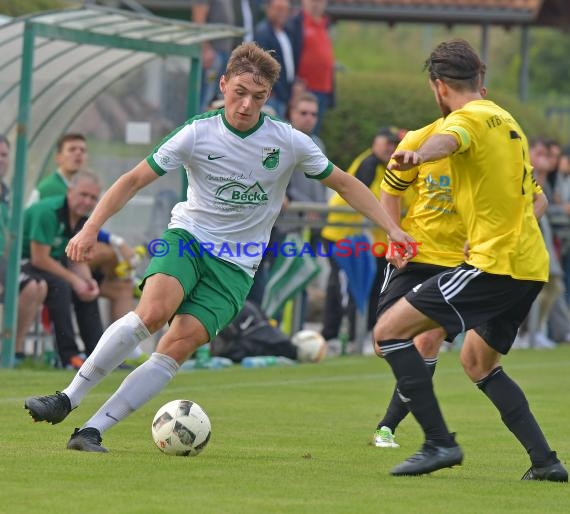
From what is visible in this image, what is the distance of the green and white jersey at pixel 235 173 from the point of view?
8234 millimetres

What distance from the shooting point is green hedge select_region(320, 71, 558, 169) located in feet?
83.5

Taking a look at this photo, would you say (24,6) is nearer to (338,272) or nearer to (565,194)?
(338,272)

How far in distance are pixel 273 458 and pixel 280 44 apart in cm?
1076

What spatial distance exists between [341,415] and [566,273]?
10641mm

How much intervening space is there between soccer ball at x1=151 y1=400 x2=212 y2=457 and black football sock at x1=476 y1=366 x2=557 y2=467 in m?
1.52

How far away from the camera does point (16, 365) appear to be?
533 inches

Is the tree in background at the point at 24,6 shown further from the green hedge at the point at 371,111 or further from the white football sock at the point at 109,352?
the white football sock at the point at 109,352

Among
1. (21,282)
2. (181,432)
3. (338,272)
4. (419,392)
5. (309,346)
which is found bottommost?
(309,346)

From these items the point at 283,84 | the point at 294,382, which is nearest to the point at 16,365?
the point at 294,382

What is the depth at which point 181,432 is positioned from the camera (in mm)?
8055

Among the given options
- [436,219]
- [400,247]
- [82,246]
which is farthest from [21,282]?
[400,247]

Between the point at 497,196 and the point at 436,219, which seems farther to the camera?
the point at 436,219

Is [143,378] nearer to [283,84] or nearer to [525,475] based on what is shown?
[525,475]

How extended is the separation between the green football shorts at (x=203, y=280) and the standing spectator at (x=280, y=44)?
9.82 meters
